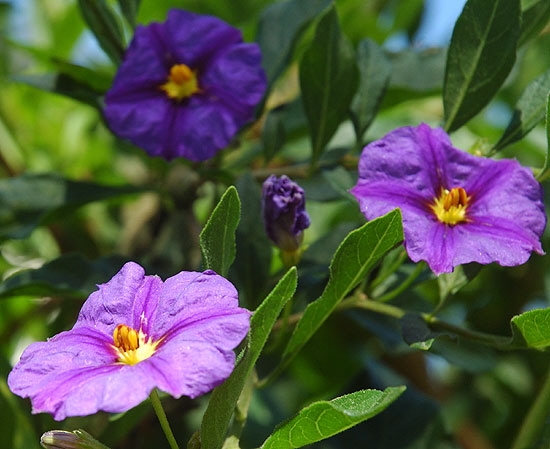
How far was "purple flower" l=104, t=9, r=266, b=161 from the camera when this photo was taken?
1161 millimetres

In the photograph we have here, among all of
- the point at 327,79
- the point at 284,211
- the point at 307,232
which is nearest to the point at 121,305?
the point at 284,211

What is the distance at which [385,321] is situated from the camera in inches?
50.6

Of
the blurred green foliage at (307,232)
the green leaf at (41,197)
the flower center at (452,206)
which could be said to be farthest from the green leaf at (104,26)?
the flower center at (452,206)

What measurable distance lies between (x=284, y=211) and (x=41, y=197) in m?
0.48

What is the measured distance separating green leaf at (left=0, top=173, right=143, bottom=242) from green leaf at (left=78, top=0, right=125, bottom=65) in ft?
0.68

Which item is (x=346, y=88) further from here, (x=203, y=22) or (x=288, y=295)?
(x=288, y=295)

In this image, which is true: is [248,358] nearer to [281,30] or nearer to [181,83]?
[181,83]

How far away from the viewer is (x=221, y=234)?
87 centimetres

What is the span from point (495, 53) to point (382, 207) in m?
0.26

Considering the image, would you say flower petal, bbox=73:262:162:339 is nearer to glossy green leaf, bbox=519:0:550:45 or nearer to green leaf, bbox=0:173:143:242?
green leaf, bbox=0:173:143:242

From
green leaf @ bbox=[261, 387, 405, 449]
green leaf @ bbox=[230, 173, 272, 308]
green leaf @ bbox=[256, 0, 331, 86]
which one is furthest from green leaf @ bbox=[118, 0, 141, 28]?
green leaf @ bbox=[261, 387, 405, 449]

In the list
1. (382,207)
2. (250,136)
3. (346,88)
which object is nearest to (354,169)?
(346,88)

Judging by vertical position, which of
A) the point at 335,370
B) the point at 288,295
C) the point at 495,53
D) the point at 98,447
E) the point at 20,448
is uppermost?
the point at 495,53

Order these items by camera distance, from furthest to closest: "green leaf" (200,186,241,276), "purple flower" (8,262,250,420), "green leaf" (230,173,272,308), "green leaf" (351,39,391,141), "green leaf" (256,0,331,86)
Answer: "green leaf" (256,0,331,86) → "green leaf" (351,39,391,141) → "green leaf" (230,173,272,308) → "green leaf" (200,186,241,276) → "purple flower" (8,262,250,420)
